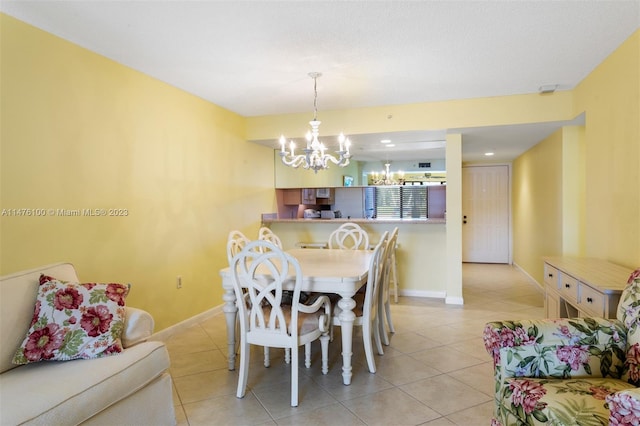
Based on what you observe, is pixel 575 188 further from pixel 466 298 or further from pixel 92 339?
pixel 92 339

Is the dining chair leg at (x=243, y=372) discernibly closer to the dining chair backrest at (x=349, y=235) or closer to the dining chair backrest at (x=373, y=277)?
the dining chair backrest at (x=373, y=277)

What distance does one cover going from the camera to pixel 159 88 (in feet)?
11.1

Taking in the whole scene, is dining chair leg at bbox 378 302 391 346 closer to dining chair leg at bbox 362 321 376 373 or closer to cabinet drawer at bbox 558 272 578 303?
dining chair leg at bbox 362 321 376 373

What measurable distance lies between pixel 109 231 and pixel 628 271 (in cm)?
368

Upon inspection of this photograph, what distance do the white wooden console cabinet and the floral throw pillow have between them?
102 inches

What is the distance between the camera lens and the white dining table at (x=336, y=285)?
2.41 m

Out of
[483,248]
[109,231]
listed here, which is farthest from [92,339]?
[483,248]

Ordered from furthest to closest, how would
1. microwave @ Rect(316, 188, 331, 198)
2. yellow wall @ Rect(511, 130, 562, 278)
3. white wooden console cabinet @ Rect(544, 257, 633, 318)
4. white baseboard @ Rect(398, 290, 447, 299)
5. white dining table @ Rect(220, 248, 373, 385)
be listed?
microwave @ Rect(316, 188, 331, 198), white baseboard @ Rect(398, 290, 447, 299), yellow wall @ Rect(511, 130, 562, 278), white dining table @ Rect(220, 248, 373, 385), white wooden console cabinet @ Rect(544, 257, 633, 318)

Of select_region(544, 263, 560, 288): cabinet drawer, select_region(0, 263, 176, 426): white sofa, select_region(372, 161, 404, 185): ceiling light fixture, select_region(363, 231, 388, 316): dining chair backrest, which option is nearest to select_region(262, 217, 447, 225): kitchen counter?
select_region(372, 161, 404, 185): ceiling light fixture

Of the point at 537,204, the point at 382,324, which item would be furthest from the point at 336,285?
the point at 537,204

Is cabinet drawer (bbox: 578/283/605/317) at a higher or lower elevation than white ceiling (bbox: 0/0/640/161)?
lower

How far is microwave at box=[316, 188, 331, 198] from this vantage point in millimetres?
5496

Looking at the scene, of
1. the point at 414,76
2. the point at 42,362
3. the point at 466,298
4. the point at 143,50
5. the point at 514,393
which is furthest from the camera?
the point at 466,298

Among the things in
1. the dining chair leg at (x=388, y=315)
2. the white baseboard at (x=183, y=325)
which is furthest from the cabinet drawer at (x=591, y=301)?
the white baseboard at (x=183, y=325)
